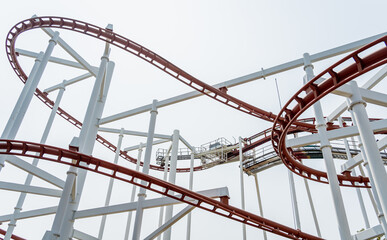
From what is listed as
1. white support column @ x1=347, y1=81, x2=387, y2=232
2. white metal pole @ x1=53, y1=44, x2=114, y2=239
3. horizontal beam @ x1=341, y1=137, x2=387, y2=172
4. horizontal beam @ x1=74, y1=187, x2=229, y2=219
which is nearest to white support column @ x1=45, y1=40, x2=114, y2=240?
white metal pole @ x1=53, y1=44, x2=114, y2=239

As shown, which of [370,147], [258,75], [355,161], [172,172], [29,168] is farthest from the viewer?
[172,172]

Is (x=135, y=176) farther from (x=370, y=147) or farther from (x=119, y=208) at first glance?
(x=370, y=147)

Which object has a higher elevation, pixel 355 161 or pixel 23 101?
pixel 23 101

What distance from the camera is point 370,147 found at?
4883 mm

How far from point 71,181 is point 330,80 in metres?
6.23

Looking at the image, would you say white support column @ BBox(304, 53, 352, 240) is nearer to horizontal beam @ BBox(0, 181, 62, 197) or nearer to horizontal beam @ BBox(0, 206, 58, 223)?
horizontal beam @ BBox(0, 181, 62, 197)

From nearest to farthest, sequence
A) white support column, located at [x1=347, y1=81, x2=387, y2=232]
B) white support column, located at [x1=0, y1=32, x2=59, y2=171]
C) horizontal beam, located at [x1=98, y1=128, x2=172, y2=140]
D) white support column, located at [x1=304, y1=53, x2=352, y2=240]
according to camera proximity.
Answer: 1. white support column, located at [x1=347, y1=81, x2=387, y2=232]
2. white support column, located at [x1=304, y1=53, x2=352, y2=240]
3. white support column, located at [x1=0, y1=32, x2=59, y2=171]
4. horizontal beam, located at [x1=98, y1=128, x2=172, y2=140]

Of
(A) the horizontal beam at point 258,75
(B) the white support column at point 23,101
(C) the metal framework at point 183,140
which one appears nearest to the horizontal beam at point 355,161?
(C) the metal framework at point 183,140

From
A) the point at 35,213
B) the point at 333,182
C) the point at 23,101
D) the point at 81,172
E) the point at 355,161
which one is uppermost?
the point at 23,101

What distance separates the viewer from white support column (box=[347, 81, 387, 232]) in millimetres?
4547

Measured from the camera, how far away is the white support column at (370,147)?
14.9 ft

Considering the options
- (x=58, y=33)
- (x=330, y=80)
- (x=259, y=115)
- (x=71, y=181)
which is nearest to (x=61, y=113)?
(x=58, y=33)

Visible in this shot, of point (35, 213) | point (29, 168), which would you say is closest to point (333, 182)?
point (29, 168)

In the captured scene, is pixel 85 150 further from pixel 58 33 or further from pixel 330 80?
Answer: pixel 330 80
